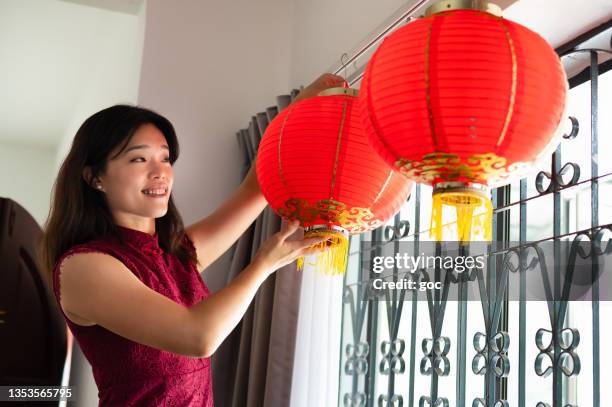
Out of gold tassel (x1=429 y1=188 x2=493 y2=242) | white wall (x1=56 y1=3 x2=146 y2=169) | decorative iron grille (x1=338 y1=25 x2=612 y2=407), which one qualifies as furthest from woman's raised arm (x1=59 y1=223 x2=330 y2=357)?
white wall (x1=56 y1=3 x2=146 y2=169)

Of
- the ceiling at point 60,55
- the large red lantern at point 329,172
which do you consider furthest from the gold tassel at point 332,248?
the ceiling at point 60,55

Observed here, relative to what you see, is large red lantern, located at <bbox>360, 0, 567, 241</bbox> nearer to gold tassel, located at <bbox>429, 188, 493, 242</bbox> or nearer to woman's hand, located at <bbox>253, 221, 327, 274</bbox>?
gold tassel, located at <bbox>429, 188, 493, 242</bbox>

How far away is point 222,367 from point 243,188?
1153 mm

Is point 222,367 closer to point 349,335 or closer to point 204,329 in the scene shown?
point 349,335

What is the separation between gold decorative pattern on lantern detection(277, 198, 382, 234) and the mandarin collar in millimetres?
474

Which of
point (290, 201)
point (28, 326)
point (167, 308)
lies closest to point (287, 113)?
point (290, 201)

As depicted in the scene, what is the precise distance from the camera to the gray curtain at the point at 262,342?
264 cm

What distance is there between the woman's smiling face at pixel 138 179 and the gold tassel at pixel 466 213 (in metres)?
0.70

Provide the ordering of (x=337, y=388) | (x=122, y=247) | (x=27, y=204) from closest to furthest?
1. (x=122, y=247)
2. (x=337, y=388)
3. (x=27, y=204)

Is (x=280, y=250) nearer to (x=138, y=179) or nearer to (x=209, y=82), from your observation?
(x=138, y=179)

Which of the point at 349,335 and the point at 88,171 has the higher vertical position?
the point at 88,171

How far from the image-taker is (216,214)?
6.79 ft

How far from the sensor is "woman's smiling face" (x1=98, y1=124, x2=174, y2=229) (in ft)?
5.62

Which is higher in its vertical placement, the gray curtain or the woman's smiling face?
the woman's smiling face
